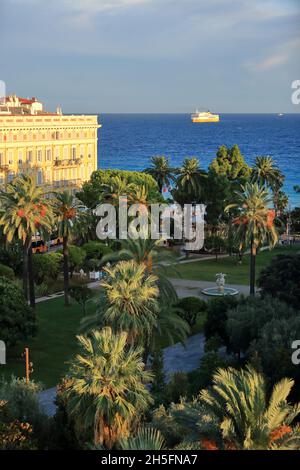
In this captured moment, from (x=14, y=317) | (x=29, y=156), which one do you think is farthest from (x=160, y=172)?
(x=14, y=317)

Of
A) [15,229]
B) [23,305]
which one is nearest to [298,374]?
[23,305]

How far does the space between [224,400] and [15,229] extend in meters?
32.6

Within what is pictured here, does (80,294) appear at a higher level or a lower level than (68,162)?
lower

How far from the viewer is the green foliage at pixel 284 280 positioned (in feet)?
154

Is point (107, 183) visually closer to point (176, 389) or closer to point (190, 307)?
point (190, 307)

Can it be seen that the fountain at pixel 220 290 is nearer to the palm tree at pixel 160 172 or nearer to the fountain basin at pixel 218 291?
the fountain basin at pixel 218 291

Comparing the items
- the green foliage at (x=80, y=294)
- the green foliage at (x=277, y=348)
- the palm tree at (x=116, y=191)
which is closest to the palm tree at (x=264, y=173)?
the palm tree at (x=116, y=191)

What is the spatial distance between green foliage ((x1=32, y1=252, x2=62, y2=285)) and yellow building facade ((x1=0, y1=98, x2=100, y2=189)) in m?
28.3

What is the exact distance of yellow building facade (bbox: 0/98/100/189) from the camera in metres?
95.2

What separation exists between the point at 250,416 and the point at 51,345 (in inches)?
1098

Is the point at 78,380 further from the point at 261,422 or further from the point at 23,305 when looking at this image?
the point at 23,305

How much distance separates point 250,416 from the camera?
20.9 m

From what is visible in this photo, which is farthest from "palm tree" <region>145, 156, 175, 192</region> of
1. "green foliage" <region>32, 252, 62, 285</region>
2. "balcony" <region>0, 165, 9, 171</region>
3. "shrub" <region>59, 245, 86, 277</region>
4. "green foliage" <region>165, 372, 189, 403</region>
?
"green foliage" <region>165, 372, 189, 403</region>

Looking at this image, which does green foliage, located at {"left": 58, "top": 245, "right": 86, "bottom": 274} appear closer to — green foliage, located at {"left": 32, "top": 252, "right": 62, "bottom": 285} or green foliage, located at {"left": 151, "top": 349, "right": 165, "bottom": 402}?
green foliage, located at {"left": 32, "top": 252, "right": 62, "bottom": 285}
